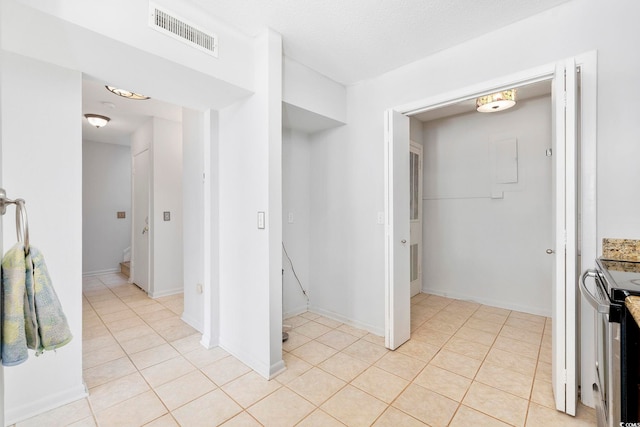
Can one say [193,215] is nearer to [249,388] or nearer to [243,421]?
[249,388]

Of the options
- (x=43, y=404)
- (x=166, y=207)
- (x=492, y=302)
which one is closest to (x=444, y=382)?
(x=492, y=302)

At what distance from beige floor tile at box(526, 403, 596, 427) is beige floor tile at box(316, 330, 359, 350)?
1349mm

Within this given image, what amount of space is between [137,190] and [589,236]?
17.9ft

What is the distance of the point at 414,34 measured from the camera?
2174mm

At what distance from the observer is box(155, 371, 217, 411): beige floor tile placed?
6.06ft

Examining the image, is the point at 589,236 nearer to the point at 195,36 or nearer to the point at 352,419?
the point at 352,419

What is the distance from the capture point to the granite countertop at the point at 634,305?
85 centimetres

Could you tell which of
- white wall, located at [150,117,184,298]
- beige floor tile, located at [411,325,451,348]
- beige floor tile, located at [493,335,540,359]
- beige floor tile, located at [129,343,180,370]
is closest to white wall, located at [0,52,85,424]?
beige floor tile, located at [129,343,180,370]

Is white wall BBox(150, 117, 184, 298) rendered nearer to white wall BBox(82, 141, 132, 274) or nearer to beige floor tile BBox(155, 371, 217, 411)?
white wall BBox(82, 141, 132, 274)

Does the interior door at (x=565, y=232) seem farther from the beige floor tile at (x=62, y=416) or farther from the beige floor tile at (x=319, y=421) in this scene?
the beige floor tile at (x=62, y=416)

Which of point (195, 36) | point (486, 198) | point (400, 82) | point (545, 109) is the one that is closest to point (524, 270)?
point (486, 198)

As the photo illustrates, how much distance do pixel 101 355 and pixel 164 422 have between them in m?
1.18

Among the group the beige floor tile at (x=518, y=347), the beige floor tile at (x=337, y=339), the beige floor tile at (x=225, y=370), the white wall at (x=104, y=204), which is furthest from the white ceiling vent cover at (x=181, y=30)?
the white wall at (x=104, y=204)

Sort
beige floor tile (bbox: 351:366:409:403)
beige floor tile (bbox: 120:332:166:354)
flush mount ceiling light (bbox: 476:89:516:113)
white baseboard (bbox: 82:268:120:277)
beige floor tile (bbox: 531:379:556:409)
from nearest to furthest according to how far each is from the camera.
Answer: beige floor tile (bbox: 531:379:556:409) → beige floor tile (bbox: 351:366:409:403) → beige floor tile (bbox: 120:332:166:354) → flush mount ceiling light (bbox: 476:89:516:113) → white baseboard (bbox: 82:268:120:277)
